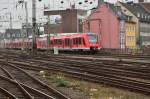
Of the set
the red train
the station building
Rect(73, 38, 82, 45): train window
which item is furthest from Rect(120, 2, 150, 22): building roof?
Rect(73, 38, 82, 45): train window

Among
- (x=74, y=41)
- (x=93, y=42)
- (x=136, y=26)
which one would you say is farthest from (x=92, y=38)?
(x=136, y=26)

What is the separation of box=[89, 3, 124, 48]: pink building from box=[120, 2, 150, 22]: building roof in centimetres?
828

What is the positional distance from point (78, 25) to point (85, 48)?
61.2 meters

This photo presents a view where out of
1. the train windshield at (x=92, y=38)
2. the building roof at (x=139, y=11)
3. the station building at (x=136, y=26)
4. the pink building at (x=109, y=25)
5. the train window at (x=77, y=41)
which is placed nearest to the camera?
the train windshield at (x=92, y=38)

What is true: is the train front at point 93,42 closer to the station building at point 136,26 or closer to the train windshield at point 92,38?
the train windshield at point 92,38

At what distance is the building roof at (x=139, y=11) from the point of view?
101m

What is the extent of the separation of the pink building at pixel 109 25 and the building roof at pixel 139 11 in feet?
27.2

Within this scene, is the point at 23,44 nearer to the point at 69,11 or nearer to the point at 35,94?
the point at 69,11

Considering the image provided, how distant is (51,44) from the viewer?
6594 centimetres

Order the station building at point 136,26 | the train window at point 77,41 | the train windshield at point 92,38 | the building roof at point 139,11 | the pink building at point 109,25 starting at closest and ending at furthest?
the train windshield at point 92,38 → the train window at point 77,41 → the pink building at point 109,25 → the station building at point 136,26 → the building roof at point 139,11

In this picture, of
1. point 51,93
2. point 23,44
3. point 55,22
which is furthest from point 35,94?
point 55,22

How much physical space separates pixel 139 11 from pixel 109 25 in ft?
61.7

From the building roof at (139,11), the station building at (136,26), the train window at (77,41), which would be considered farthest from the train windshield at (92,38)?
the building roof at (139,11)

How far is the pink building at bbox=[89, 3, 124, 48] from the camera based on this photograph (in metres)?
88.9
